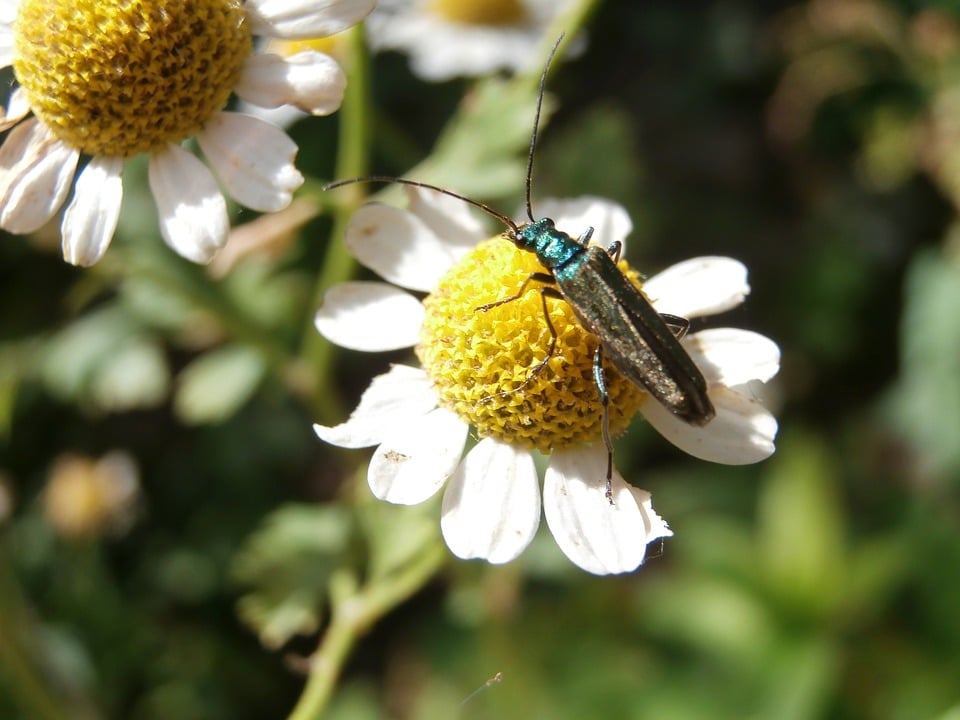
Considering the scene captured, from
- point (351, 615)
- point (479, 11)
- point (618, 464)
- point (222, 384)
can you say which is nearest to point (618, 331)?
point (351, 615)

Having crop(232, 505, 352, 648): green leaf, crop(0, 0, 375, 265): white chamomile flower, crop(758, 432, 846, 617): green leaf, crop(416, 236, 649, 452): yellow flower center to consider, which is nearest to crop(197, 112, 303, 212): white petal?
crop(0, 0, 375, 265): white chamomile flower

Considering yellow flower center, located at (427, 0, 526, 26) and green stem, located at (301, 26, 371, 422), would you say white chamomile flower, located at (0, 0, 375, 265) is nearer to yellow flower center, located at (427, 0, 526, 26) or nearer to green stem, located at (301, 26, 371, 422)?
green stem, located at (301, 26, 371, 422)

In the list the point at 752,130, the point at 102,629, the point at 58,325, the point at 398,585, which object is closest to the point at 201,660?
the point at 102,629

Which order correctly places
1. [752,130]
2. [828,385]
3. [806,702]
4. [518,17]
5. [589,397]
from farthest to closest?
[752,130]
[828,385]
[518,17]
[806,702]
[589,397]

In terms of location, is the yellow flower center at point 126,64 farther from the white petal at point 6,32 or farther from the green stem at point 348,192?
the green stem at point 348,192

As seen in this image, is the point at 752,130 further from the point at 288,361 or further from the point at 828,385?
the point at 288,361
